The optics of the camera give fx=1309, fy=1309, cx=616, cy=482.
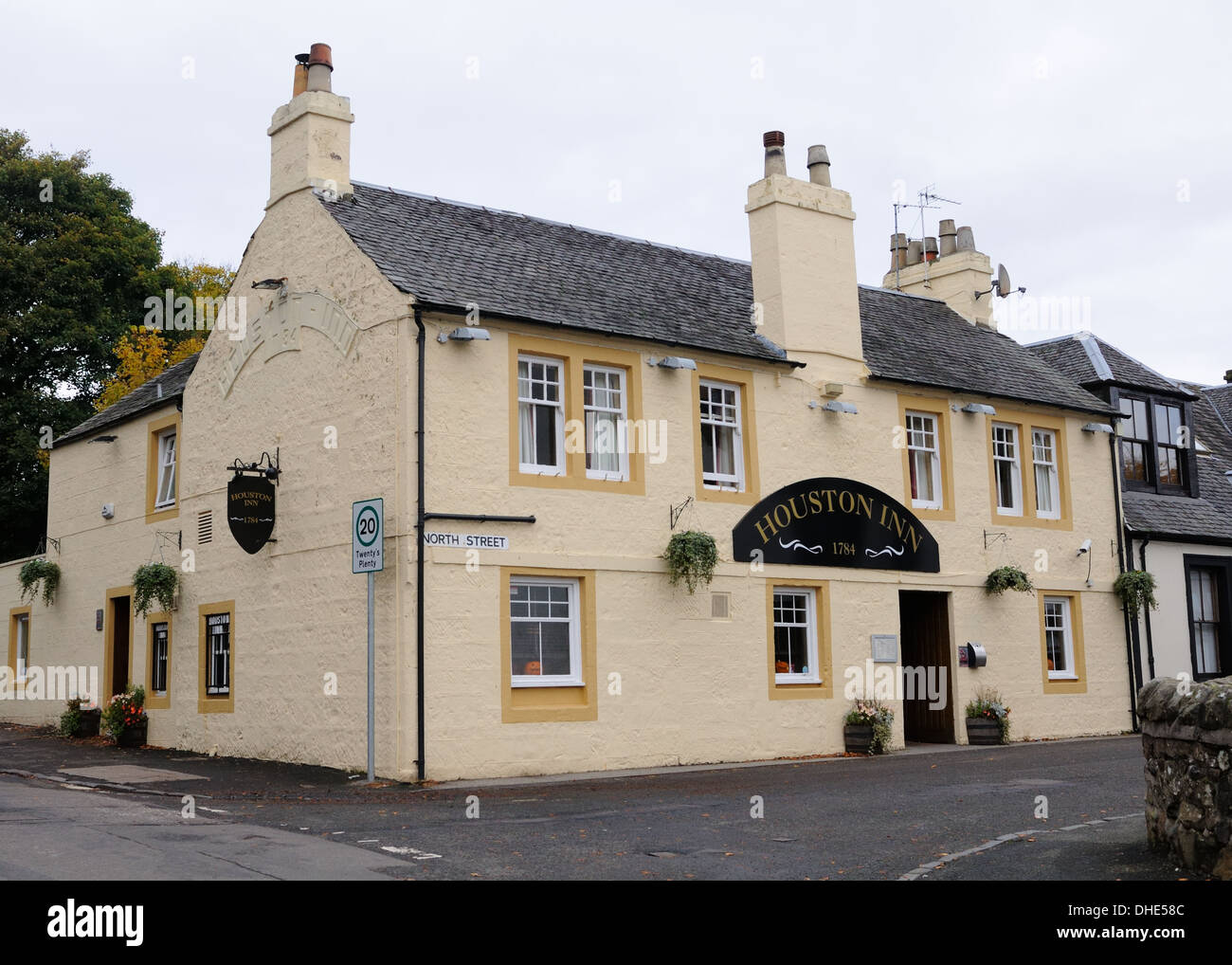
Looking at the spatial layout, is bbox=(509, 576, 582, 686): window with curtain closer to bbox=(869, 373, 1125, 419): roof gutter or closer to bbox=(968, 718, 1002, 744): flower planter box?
bbox=(869, 373, 1125, 419): roof gutter

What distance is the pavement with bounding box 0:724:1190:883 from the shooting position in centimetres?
894

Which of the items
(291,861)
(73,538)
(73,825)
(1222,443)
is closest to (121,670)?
(73,538)

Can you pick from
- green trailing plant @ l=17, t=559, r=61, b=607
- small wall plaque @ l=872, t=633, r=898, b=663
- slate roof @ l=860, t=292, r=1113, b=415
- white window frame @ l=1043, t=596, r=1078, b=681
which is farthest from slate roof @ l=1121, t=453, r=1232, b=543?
green trailing plant @ l=17, t=559, r=61, b=607

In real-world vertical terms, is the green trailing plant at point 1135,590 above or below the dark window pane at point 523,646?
above

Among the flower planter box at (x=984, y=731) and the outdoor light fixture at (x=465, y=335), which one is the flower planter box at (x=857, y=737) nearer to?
the flower planter box at (x=984, y=731)

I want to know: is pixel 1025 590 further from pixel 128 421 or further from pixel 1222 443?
pixel 128 421

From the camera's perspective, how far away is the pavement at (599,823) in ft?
29.3

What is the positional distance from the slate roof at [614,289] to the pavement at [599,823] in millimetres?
6379

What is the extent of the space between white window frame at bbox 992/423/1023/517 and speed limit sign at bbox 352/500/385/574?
12.2 m

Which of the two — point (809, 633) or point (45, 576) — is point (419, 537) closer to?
point (809, 633)

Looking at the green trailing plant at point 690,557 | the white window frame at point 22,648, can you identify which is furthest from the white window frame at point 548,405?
the white window frame at point 22,648

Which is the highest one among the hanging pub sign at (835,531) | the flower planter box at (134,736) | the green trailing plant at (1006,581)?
the hanging pub sign at (835,531)
